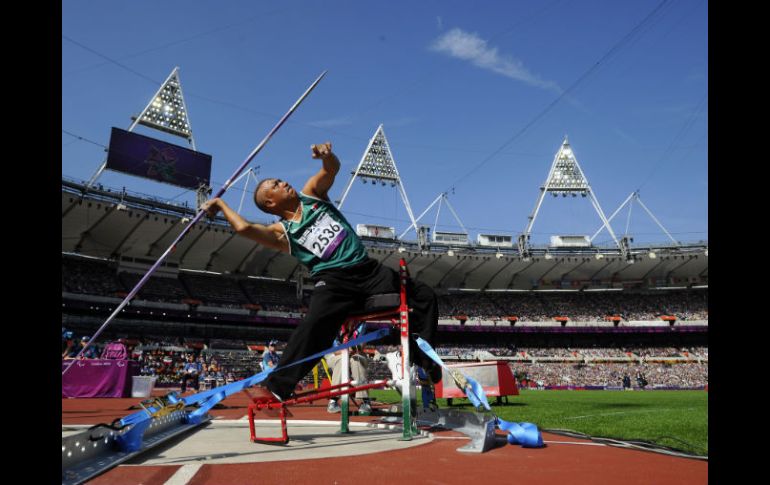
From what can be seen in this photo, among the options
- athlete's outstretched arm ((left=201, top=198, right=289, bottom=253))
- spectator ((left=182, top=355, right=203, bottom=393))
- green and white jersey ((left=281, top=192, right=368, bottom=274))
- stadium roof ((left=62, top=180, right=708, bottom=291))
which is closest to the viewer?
athlete's outstretched arm ((left=201, top=198, right=289, bottom=253))

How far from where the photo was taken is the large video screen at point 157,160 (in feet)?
102

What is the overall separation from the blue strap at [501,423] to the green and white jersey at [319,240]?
0.94m

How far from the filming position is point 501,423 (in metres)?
3.99

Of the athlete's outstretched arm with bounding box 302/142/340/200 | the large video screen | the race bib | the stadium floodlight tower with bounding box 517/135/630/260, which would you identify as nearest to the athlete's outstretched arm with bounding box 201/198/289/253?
the race bib

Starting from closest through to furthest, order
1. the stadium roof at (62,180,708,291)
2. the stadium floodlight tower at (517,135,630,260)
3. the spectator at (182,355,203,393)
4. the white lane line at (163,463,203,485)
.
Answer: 1. the white lane line at (163,463,203,485)
2. the spectator at (182,355,203,393)
3. the stadium roof at (62,180,708,291)
4. the stadium floodlight tower at (517,135,630,260)

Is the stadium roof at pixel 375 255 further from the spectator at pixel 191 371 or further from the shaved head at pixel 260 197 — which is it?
the shaved head at pixel 260 197

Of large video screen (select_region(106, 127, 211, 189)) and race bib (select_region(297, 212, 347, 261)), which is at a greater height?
large video screen (select_region(106, 127, 211, 189))

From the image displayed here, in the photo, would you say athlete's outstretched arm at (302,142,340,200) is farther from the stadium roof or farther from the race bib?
the stadium roof

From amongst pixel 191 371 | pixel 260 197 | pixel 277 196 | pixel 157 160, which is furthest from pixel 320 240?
pixel 157 160

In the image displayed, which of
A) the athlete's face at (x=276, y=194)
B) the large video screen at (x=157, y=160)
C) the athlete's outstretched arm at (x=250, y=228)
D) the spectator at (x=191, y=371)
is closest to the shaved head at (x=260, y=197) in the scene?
the athlete's face at (x=276, y=194)

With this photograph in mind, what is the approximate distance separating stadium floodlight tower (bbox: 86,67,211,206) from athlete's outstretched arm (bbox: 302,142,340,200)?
30.9 meters

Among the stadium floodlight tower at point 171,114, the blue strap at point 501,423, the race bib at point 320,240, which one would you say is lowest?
the blue strap at point 501,423

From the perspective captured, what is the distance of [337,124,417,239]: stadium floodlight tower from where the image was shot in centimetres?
4566
